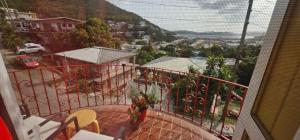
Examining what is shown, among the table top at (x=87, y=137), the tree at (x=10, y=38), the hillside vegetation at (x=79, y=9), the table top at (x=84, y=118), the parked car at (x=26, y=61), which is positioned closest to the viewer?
the table top at (x=87, y=137)

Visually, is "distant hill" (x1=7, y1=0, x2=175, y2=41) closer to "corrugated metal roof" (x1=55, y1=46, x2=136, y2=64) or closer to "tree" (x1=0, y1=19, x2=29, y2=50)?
"tree" (x1=0, y1=19, x2=29, y2=50)

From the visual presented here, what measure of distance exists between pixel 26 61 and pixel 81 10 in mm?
5425

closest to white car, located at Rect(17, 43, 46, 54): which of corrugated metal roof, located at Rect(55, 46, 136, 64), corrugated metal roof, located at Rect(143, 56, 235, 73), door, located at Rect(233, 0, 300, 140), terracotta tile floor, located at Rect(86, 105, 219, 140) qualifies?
corrugated metal roof, located at Rect(55, 46, 136, 64)

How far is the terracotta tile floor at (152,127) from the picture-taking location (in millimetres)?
2512

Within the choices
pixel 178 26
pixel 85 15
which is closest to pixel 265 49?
pixel 178 26

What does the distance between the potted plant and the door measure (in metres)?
1.48

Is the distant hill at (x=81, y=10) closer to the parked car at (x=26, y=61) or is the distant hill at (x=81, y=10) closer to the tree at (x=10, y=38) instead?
the tree at (x=10, y=38)

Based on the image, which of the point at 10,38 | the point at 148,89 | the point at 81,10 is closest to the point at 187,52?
the point at 81,10

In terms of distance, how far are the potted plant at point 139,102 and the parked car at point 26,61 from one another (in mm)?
13198

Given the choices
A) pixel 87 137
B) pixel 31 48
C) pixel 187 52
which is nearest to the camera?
pixel 87 137

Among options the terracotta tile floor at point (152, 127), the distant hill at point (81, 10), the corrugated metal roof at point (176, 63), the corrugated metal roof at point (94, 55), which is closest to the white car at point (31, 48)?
the distant hill at point (81, 10)

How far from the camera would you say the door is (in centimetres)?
89

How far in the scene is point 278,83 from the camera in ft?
3.34

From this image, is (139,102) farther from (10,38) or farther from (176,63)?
(10,38)
